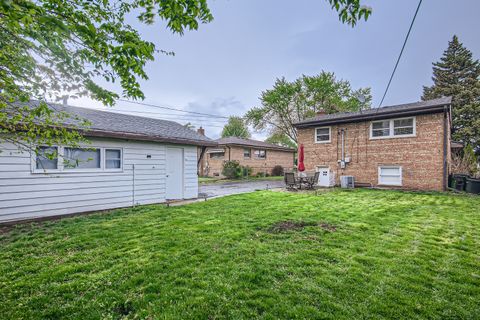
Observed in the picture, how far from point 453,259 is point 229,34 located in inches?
471

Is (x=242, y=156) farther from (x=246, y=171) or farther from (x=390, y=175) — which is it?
(x=390, y=175)

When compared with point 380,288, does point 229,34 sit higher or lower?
higher

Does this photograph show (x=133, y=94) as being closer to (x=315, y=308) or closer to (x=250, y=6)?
(x=315, y=308)

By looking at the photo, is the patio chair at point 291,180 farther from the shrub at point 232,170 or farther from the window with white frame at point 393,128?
the shrub at point 232,170

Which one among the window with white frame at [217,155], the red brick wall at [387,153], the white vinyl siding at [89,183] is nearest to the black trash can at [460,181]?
the red brick wall at [387,153]

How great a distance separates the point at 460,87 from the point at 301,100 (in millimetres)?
18938

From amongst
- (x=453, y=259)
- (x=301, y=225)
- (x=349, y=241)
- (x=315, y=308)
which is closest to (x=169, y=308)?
(x=315, y=308)

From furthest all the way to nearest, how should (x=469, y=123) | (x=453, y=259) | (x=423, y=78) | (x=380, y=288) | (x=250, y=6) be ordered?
(x=423, y=78) → (x=469, y=123) → (x=250, y=6) → (x=453, y=259) → (x=380, y=288)

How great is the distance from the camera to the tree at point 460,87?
87.3 feet

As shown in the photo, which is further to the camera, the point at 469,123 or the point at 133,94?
the point at 469,123

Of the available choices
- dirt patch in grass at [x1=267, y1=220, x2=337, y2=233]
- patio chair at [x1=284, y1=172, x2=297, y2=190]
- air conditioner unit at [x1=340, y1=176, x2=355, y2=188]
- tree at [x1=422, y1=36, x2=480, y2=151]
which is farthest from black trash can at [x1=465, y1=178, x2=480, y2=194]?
tree at [x1=422, y1=36, x2=480, y2=151]

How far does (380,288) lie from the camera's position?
292 centimetres

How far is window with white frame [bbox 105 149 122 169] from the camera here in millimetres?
7973

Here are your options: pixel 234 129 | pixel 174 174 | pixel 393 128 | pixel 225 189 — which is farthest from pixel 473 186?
pixel 234 129
